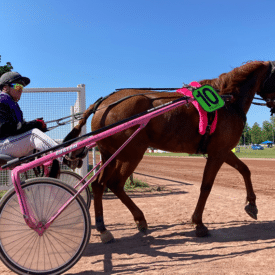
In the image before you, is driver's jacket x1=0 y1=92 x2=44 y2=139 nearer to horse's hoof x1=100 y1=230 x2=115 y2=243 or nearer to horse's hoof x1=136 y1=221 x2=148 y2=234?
horse's hoof x1=100 y1=230 x2=115 y2=243

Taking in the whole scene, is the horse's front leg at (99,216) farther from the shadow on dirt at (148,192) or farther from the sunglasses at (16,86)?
the shadow on dirt at (148,192)

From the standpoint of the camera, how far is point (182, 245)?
363 cm

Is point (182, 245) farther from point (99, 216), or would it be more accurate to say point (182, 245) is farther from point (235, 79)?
point (235, 79)

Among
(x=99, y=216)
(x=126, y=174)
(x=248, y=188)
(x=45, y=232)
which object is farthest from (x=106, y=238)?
(x=248, y=188)

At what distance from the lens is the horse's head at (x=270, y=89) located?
4.37 m

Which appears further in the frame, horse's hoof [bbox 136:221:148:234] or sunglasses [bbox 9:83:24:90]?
horse's hoof [bbox 136:221:148:234]

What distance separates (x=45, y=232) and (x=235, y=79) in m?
3.26

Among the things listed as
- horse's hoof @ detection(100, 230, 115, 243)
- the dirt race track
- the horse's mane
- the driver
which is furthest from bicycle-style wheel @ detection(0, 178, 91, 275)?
the horse's mane

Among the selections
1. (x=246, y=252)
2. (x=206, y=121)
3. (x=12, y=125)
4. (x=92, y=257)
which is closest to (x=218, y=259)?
(x=246, y=252)

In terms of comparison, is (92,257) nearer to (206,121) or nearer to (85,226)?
(85,226)

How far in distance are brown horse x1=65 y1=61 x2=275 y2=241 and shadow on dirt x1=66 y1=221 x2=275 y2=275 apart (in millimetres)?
230

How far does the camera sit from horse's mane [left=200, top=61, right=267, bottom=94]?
425 cm

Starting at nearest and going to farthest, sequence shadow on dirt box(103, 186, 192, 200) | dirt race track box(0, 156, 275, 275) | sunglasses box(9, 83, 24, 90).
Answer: dirt race track box(0, 156, 275, 275), sunglasses box(9, 83, 24, 90), shadow on dirt box(103, 186, 192, 200)

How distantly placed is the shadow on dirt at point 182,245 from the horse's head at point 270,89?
187 centimetres
